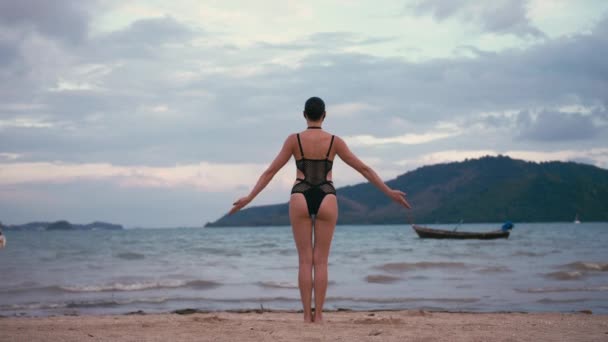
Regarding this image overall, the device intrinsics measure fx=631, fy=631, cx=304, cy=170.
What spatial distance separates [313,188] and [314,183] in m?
0.05

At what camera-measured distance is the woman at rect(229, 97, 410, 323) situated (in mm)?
6012

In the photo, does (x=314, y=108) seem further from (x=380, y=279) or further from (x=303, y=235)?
(x=380, y=279)

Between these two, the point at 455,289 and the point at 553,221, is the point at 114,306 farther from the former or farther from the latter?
the point at 553,221

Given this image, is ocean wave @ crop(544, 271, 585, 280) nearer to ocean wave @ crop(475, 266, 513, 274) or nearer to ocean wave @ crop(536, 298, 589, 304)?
ocean wave @ crop(475, 266, 513, 274)

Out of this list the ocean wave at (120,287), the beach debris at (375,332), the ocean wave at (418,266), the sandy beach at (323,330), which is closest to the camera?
the sandy beach at (323,330)

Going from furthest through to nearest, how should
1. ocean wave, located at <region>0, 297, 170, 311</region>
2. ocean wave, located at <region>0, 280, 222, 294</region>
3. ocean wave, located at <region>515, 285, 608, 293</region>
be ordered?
ocean wave, located at <region>0, 280, 222, 294</region>, ocean wave, located at <region>515, 285, 608, 293</region>, ocean wave, located at <region>0, 297, 170, 311</region>

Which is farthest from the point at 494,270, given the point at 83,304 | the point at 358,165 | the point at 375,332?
the point at 358,165

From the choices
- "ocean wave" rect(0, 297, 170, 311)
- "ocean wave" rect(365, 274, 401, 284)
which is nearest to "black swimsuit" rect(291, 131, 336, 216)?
"ocean wave" rect(0, 297, 170, 311)

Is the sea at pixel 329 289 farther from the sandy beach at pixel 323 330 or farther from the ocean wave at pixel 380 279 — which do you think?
the sandy beach at pixel 323 330

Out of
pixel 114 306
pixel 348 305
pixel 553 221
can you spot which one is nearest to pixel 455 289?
pixel 348 305

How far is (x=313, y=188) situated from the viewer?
237 inches

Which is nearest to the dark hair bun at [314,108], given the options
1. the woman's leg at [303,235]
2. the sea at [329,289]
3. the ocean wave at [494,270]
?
the woman's leg at [303,235]

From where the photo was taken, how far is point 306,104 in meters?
6.17

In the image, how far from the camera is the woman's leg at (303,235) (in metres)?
6.01
